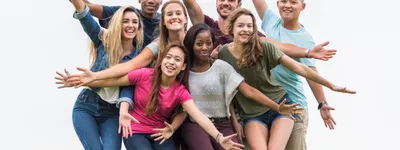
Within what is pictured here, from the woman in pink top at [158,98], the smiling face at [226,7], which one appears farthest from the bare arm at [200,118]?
the smiling face at [226,7]

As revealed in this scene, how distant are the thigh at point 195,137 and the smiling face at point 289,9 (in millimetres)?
2184

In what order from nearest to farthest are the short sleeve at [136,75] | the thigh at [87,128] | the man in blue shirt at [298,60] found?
the short sleeve at [136,75], the thigh at [87,128], the man in blue shirt at [298,60]

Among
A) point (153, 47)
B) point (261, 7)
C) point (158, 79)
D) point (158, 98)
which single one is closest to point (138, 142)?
point (158, 98)

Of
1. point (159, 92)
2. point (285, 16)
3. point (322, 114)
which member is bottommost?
point (322, 114)

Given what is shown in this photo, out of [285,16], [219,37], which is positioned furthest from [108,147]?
[285,16]

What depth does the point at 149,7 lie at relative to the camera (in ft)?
32.3

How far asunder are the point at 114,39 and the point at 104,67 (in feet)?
1.35

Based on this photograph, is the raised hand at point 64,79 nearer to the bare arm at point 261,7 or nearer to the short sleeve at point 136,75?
the short sleeve at point 136,75

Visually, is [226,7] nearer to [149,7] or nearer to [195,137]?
[149,7]

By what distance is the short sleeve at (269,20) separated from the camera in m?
9.84

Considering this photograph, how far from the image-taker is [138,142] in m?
8.47

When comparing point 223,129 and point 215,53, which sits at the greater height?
point 215,53

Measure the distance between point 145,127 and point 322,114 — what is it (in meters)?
2.99

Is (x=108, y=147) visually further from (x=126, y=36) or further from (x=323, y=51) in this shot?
(x=323, y=51)
